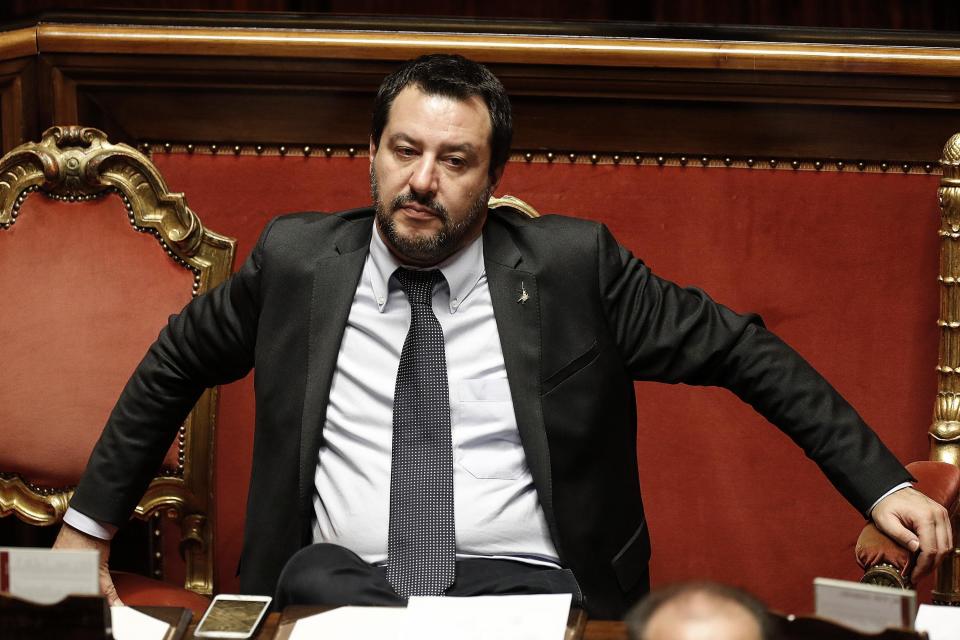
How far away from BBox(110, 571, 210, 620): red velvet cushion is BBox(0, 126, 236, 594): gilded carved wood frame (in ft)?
0.54

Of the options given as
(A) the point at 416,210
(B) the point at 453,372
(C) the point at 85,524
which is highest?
(A) the point at 416,210

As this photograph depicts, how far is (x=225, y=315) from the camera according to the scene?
2104 millimetres

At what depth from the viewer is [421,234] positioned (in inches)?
77.9

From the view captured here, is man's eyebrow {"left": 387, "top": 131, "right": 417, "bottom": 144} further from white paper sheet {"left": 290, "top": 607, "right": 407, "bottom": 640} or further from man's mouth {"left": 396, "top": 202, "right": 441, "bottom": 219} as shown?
white paper sheet {"left": 290, "top": 607, "right": 407, "bottom": 640}

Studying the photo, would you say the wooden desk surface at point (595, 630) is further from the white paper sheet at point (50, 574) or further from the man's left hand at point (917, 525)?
the man's left hand at point (917, 525)

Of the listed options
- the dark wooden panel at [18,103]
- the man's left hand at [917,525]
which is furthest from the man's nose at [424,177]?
the dark wooden panel at [18,103]

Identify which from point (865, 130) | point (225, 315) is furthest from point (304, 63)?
point (865, 130)

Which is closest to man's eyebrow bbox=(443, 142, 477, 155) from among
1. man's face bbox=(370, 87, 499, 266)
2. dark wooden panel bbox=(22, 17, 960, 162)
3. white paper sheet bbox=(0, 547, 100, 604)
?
man's face bbox=(370, 87, 499, 266)

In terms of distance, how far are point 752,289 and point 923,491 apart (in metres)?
0.94

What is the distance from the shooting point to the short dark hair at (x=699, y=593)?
986 millimetres

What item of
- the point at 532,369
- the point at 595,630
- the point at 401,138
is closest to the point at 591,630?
the point at 595,630

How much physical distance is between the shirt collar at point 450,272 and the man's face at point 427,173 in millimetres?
31

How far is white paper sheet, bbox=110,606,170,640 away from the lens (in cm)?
143

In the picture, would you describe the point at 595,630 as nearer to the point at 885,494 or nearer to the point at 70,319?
the point at 885,494
